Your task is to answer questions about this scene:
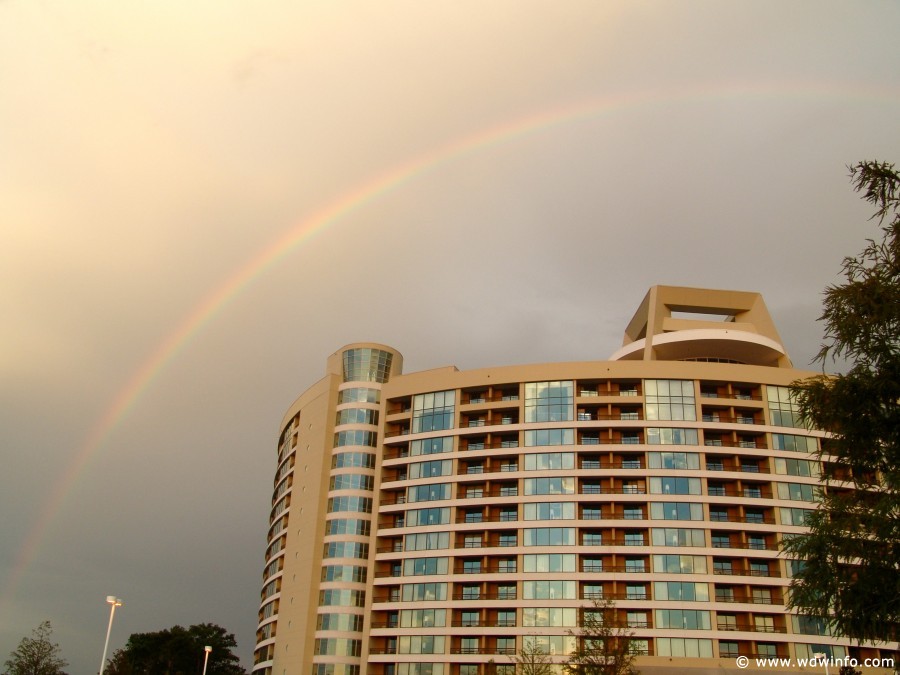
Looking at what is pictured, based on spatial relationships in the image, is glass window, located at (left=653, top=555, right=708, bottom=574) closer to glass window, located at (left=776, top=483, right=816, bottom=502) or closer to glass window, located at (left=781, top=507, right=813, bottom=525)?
glass window, located at (left=781, top=507, right=813, bottom=525)

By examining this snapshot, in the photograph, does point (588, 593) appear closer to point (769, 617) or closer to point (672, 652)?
point (672, 652)

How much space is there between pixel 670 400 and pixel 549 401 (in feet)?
42.8

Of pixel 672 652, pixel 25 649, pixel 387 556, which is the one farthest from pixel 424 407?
pixel 25 649

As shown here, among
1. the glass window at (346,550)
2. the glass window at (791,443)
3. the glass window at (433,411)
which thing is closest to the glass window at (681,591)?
the glass window at (791,443)

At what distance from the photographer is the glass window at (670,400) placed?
86.3m

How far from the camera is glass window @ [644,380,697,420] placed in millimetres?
86312

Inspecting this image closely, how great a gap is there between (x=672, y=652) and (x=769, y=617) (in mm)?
10750

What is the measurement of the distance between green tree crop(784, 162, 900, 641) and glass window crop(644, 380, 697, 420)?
59636mm

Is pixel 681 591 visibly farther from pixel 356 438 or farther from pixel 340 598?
pixel 356 438

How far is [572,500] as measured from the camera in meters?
83.9

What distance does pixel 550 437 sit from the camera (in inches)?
3450

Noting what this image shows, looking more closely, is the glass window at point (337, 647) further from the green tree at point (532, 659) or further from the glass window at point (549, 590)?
the glass window at point (549, 590)

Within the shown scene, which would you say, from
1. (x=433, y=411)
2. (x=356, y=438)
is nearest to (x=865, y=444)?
(x=433, y=411)

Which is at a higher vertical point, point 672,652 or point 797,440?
point 797,440
